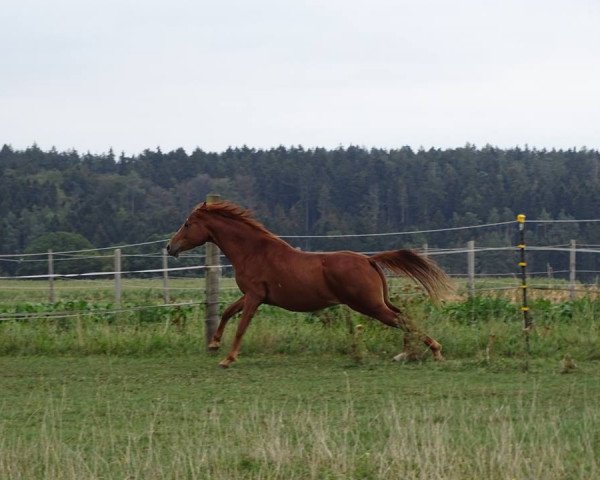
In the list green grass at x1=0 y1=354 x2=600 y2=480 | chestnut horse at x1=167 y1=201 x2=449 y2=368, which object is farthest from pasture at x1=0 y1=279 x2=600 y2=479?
chestnut horse at x1=167 y1=201 x2=449 y2=368

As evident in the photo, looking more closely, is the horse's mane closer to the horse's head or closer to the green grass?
the horse's head

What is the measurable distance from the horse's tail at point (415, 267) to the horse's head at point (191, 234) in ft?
6.29

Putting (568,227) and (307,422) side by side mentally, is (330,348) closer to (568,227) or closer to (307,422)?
(307,422)

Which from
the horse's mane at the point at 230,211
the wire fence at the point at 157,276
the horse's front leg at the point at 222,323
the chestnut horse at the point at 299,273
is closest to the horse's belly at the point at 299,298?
the chestnut horse at the point at 299,273

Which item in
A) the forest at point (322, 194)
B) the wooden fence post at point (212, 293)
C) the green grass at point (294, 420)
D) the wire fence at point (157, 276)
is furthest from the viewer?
the forest at point (322, 194)

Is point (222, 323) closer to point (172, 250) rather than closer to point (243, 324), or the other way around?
point (243, 324)

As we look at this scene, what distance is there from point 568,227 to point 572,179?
24572 mm

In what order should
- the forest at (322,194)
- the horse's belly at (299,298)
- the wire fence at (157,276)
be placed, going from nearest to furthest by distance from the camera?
the horse's belly at (299,298)
the wire fence at (157,276)
the forest at (322,194)

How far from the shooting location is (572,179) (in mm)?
74750

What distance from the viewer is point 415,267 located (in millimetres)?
11164

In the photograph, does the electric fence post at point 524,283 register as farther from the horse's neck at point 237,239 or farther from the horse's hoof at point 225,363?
the horse's hoof at point 225,363

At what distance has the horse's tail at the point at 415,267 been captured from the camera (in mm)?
11148

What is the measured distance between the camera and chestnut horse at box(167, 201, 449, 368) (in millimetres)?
10938

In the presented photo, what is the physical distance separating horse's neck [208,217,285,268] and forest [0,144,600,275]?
3419 centimetres
